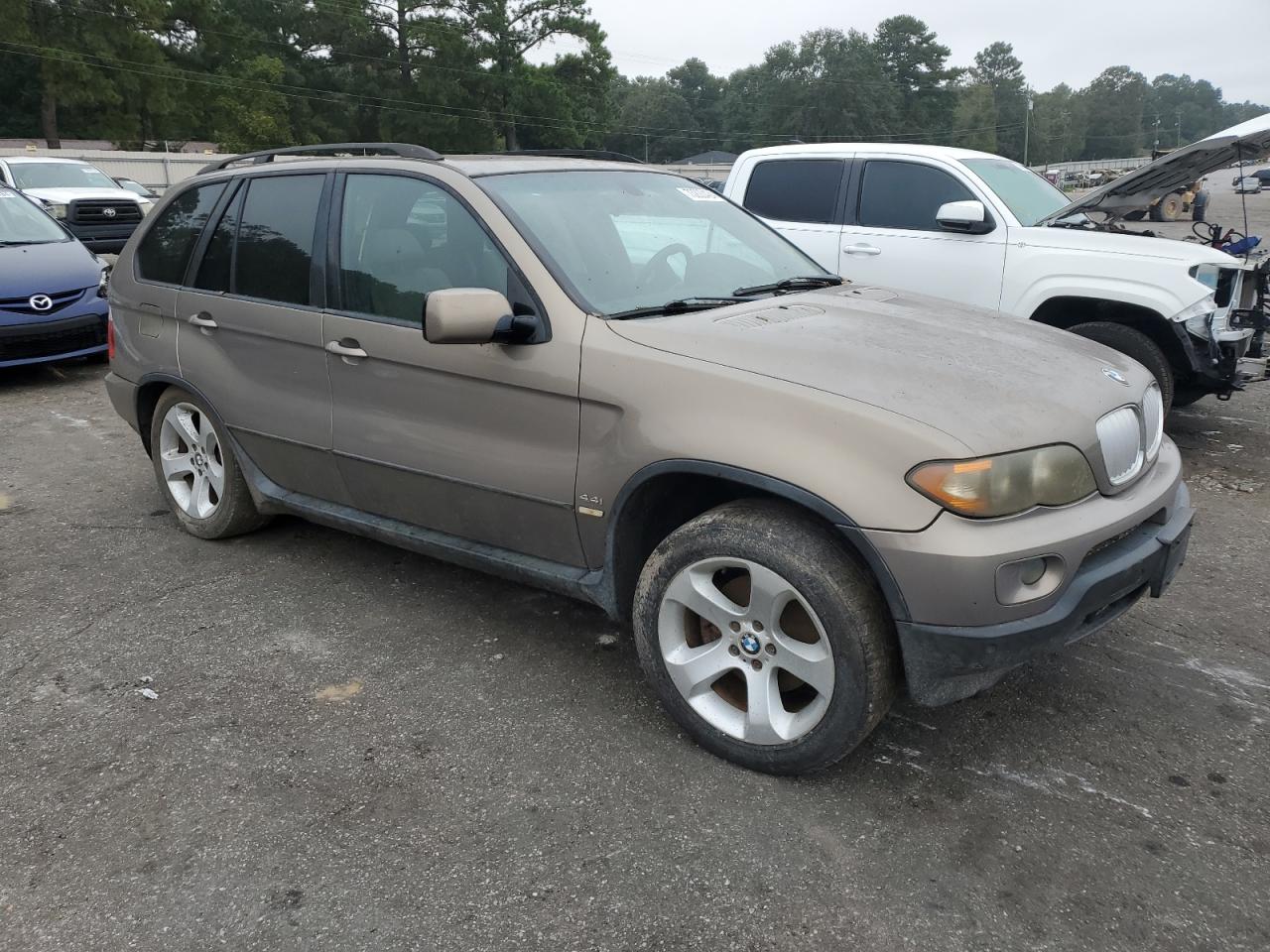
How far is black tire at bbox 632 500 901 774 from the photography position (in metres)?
2.55

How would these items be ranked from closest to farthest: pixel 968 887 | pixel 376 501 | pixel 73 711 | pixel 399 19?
pixel 968 887 < pixel 73 711 < pixel 376 501 < pixel 399 19

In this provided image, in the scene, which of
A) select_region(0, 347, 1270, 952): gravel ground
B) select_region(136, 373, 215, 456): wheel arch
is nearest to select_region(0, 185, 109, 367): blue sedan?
select_region(136, 373, 215, 456): wheel arch

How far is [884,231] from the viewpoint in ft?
22.2

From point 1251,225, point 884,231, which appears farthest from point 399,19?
point 884,231

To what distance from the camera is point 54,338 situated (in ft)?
26.7

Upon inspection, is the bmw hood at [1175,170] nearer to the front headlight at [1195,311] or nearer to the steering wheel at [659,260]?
the front headlight at [1195,311]

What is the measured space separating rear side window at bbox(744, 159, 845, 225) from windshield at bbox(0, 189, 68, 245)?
626cm

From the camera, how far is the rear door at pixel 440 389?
10.3 feet

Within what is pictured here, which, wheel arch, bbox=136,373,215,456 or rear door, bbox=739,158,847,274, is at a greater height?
Answer: rear door, bbox=739,158,847,274

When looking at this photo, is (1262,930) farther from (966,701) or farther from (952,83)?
(952,83)

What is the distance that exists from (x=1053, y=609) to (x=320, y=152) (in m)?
3.45

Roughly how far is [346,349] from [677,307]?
1248 millimetres

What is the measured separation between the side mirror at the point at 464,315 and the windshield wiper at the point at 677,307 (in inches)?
14.0

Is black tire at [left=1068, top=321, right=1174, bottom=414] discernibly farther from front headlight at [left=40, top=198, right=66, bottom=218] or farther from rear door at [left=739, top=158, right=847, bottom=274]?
front headlight at [left=40, top=198, right=66, bottom=218]
